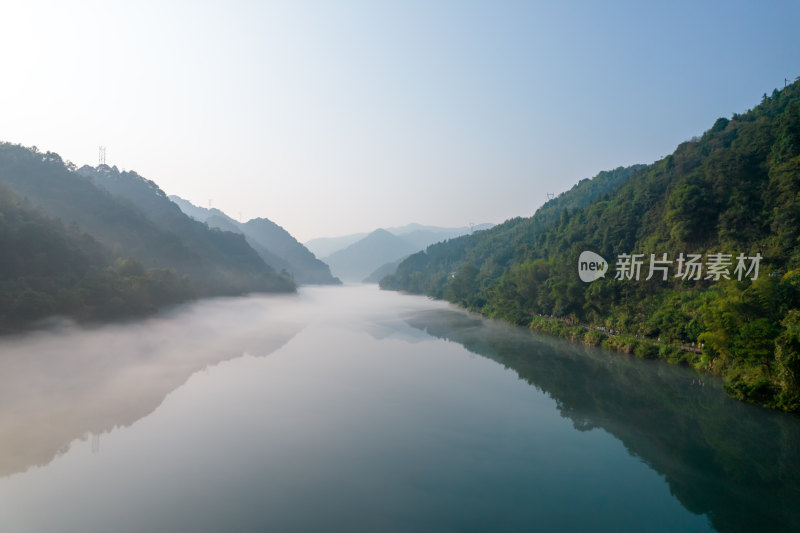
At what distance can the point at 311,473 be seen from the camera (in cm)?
922

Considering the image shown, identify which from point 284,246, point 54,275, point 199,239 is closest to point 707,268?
point 54,275

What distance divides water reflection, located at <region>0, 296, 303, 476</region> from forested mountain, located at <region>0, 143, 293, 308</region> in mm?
11379

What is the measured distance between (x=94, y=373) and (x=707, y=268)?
28.9 meters

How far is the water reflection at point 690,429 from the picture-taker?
819cm

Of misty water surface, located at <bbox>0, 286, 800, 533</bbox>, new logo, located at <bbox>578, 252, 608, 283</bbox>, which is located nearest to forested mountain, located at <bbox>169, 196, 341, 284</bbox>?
new logo, located at <bbox>578, 252, 608, 283</bbox>

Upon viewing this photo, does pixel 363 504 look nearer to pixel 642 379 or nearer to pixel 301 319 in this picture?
pixel 642 379

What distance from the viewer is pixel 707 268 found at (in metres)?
21.5

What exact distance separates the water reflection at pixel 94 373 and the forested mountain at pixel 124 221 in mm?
11379

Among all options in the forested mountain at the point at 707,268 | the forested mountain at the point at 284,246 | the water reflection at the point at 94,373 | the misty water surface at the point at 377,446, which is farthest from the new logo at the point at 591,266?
the forested mountain at the point at 284,246

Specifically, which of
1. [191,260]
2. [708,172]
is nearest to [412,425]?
[708,172]

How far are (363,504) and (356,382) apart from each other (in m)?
9.89

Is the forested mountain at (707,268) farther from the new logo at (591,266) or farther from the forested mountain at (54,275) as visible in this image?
the forested mountain at (54,275)

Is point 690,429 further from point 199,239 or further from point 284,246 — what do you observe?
point 284,246

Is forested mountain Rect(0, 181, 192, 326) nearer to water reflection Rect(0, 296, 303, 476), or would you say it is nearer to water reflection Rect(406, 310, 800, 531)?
water reflection Rect(0, 296, 303, 476)
